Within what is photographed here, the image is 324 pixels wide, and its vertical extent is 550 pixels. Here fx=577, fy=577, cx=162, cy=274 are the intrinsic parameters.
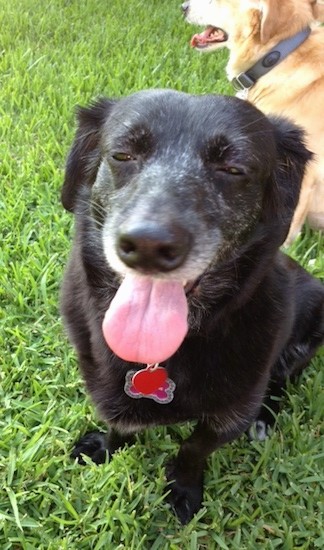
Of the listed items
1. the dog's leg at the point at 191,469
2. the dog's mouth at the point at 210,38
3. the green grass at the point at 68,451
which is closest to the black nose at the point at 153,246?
the dog's leg at the point at 191,469

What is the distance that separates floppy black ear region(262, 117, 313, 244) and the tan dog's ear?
1.50 m

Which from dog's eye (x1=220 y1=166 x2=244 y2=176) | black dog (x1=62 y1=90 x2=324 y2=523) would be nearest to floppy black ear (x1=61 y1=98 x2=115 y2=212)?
black dog (x1=62 y1=90 x2=324 y2=523)

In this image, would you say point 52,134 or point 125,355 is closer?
point 125,355

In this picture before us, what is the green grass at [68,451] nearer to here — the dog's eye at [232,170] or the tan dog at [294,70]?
the tan dog at [294,70]

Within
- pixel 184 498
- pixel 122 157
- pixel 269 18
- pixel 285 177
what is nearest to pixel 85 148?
pixel 122 157

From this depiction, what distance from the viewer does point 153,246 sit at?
1.33 m

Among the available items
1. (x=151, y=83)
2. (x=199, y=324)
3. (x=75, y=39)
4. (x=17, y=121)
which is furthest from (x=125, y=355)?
(x=75, y=39)

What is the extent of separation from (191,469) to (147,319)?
0.79 m

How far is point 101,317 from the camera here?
1838mm

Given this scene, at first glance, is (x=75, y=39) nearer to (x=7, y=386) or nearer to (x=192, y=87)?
(x=192, y=87)

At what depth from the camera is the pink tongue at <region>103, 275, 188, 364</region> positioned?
4.99 feet

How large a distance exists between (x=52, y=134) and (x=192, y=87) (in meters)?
1.20

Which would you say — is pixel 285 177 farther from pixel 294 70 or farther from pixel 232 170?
pixel 294 70

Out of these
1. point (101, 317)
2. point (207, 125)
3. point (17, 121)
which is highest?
point (207, 125)
